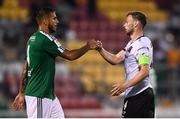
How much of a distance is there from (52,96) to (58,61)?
8.98 m

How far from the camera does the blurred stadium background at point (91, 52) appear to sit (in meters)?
17.4

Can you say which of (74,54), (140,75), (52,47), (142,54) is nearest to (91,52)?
(74,54)

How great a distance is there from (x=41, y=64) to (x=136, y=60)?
1.19 meters

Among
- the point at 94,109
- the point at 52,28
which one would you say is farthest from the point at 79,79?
the point at 52,28

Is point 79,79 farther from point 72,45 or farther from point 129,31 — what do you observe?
point 129,31

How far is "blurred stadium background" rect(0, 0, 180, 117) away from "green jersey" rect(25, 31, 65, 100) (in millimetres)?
5732

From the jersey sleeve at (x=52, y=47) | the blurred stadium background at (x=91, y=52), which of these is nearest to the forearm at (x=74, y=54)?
the jersey sleeve at (x=52, y=47)

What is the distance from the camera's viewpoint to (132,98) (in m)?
9.09

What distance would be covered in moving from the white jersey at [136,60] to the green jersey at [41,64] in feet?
2.90

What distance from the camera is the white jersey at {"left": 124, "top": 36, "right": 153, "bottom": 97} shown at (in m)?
8.97

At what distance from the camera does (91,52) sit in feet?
65.1

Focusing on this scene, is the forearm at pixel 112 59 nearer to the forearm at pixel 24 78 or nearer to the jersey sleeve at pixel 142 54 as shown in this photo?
the jersey sleeve at pixel 142 54

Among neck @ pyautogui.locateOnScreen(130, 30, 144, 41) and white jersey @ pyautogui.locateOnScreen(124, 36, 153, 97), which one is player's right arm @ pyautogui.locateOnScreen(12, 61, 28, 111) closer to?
→ white jersey @ pyautogui.locateOnScreen(124, 36, 153, 97)

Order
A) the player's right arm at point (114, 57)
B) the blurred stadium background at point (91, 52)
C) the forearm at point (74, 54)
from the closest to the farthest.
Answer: the forearm at point (74, 54) → the player's right arm at point (114, 57) → the blurred stadium background at point (91, 52)
